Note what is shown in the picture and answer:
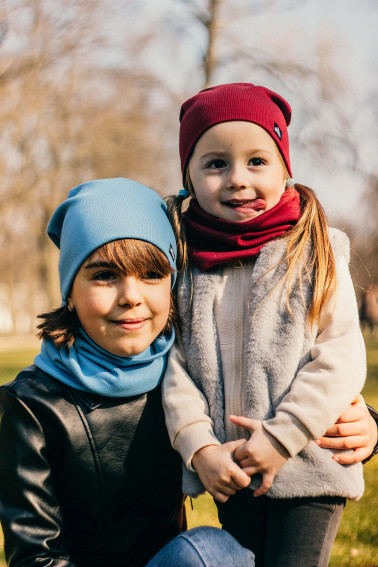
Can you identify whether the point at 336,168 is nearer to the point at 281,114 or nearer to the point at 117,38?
the point at 117,38

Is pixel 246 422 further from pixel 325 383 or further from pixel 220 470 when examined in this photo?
pixel 325 383

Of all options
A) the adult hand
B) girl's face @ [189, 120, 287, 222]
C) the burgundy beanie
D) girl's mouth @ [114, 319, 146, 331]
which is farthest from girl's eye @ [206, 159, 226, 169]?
the adult hand

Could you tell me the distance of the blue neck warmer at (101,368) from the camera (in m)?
1.79

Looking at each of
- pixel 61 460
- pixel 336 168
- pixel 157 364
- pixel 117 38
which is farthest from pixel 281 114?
pixel 117 38

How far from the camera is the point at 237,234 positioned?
1920 mm

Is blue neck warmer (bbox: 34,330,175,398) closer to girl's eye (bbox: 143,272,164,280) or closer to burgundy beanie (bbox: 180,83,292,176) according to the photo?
girl's eye (bbox: 143,272,164,280)

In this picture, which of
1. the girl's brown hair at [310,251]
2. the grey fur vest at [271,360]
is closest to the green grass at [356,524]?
the grey fur vest at [271,360]

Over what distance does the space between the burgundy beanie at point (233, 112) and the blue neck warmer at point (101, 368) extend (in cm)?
73

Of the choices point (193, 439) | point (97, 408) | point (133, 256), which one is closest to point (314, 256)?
point (133, 256)

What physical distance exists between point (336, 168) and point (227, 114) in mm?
5651

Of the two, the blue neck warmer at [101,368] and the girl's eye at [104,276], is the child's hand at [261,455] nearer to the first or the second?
the blue neck warmer at [101,368]

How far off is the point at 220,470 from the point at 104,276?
0.67 m

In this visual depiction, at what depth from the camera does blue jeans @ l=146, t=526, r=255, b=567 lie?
61.6 inches

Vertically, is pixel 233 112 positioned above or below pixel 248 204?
above
